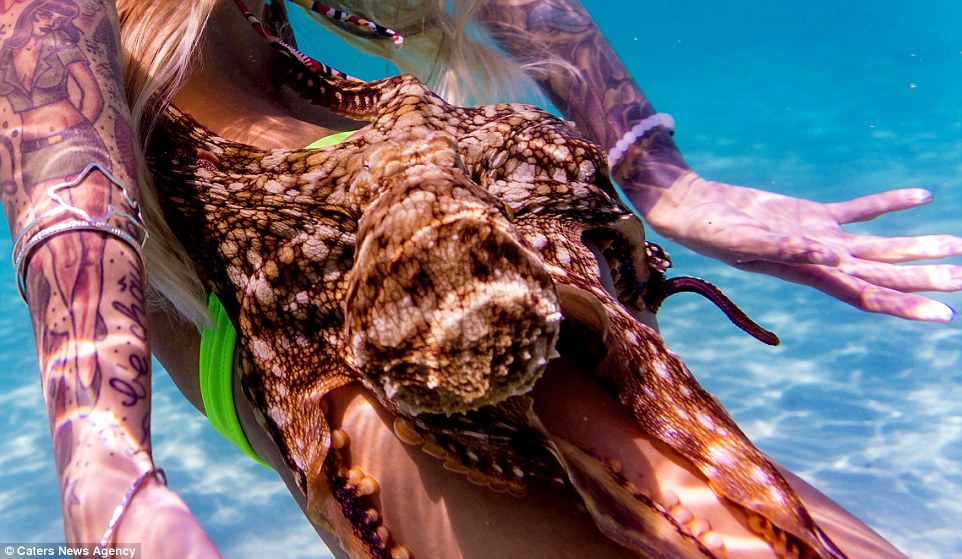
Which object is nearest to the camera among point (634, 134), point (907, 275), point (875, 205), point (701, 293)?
point (701, 293)

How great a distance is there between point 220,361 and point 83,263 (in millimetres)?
451

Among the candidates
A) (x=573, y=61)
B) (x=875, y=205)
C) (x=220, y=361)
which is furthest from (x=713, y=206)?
(x=220, y=361)

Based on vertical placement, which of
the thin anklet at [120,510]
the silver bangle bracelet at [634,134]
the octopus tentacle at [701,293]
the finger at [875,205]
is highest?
the finger at [875,205]

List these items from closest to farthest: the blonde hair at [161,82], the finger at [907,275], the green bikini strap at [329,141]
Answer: the blonde hair at [161,82] → the green bikini strap at [329,141] → the finger at [907,275]

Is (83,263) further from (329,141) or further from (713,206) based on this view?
(713,206)

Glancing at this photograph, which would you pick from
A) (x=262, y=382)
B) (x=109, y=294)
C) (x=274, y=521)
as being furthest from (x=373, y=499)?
(x=274, y=521)

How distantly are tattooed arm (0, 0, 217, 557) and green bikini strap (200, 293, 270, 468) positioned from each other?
1.07 feet

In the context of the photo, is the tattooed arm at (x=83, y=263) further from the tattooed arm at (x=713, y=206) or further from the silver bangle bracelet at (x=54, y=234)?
the tattooed arm at (x=713, y=206)

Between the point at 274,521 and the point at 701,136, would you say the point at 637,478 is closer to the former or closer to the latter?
the point at 274,521

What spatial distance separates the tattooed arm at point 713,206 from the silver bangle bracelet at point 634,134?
17 mm

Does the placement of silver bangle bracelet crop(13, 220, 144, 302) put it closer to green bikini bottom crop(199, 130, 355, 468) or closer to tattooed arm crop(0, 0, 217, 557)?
tattooed arm crop(0, 0, 217, 557)

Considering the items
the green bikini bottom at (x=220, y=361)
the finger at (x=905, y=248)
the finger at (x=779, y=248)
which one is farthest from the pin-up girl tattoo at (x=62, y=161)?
the finger at (x=905, y=248)

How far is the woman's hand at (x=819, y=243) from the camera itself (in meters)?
1.68

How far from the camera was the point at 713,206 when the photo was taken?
1.96m
